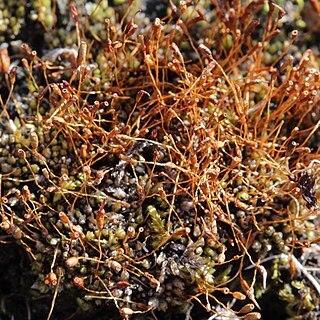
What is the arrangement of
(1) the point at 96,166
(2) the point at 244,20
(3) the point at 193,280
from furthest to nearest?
(2) the point at 244,20 < (1) the point at 96,166 < (3) the point at 193,280

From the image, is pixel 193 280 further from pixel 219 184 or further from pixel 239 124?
pixel 239 124

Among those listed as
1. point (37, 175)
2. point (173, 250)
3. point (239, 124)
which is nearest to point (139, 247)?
point (173, 250)

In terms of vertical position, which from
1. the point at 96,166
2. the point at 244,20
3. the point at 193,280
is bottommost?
the point at 193,280

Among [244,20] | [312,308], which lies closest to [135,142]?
[244,20]

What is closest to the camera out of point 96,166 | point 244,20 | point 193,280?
point 193,280

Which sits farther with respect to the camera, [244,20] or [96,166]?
[244,20]

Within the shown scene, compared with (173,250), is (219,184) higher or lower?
higher
